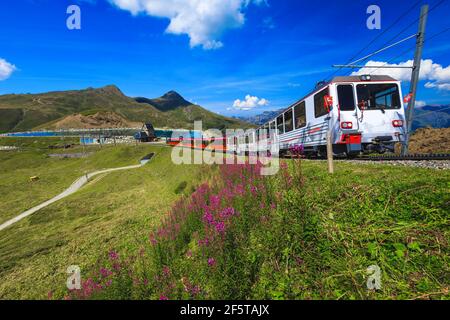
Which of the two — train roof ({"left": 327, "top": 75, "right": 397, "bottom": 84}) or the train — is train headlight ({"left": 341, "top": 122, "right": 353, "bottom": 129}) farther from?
train roof ({"left": 327, "top": 75, "right": 397, "bottom": 84})

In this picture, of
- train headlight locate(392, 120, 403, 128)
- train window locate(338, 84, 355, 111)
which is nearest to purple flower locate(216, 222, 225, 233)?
train window locate(338, 84, 355, 111)

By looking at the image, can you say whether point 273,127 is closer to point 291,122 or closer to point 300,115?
point 291,122

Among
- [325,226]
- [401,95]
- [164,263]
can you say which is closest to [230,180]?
[164,263]

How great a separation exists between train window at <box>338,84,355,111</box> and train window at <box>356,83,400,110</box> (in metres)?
0.36

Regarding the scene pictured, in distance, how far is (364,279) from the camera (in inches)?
136

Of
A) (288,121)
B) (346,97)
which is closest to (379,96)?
(346,97)

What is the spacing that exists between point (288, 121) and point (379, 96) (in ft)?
20.6

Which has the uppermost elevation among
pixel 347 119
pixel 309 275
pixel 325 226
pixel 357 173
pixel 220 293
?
pixel 347 119

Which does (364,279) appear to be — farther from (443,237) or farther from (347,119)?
A: (347,119)

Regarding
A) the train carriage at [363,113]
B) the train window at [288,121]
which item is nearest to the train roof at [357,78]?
the train carriage at [363,113]

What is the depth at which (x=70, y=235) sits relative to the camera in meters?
14.1

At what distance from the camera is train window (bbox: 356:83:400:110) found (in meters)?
11.7

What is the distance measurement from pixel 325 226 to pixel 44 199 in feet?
120

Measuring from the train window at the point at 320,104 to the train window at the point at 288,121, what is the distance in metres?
3.46
